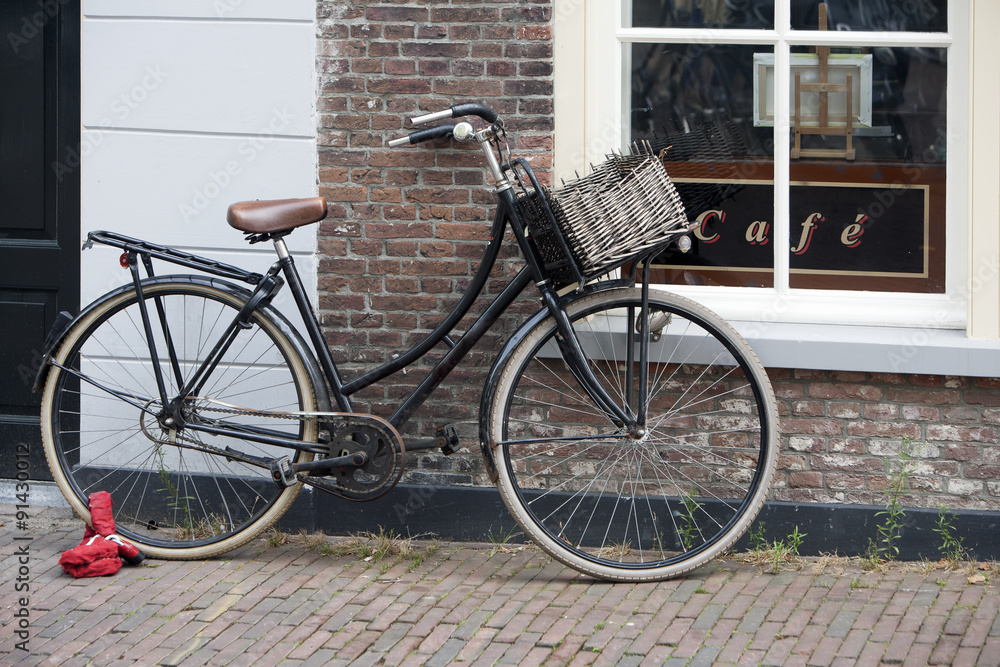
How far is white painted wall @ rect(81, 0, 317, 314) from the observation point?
179 inches

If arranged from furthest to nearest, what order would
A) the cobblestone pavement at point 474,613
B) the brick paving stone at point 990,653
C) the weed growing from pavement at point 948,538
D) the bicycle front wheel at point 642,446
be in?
1. the bicycle front wheel at point 642,446
2. the weed growing from pavement at point 948,538
3. the cobblestone pavement at point 474,613
4. the brick paving stone at point 990,653

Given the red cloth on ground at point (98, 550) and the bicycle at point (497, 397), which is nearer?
the bicycle at point (497, 397)

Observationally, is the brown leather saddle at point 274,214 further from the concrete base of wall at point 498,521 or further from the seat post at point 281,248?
the concrete base of wall at point 498,521

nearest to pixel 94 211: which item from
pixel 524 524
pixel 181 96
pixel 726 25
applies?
pixel 181 96

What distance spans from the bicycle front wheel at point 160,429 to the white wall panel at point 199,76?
79cm

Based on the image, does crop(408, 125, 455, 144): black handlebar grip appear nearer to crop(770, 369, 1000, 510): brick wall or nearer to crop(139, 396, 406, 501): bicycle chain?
crop(139, 396, 406, 501): bicycle chain

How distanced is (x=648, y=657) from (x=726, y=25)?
254 centimetres

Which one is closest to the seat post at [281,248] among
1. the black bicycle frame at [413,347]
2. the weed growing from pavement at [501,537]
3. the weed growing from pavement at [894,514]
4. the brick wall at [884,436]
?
the black bicycle frame at [413,347]

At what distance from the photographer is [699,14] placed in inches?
177

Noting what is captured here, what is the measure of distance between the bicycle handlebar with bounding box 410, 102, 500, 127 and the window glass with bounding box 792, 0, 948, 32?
1.33 metres

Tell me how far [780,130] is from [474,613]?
2288mm

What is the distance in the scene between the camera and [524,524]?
Result: 408 cm

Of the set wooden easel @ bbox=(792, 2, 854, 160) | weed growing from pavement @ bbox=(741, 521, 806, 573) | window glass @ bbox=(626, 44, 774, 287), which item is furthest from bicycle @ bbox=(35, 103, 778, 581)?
wooden easel @ bbox=(792, 2, 854, 160)

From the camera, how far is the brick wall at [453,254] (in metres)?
4.38
